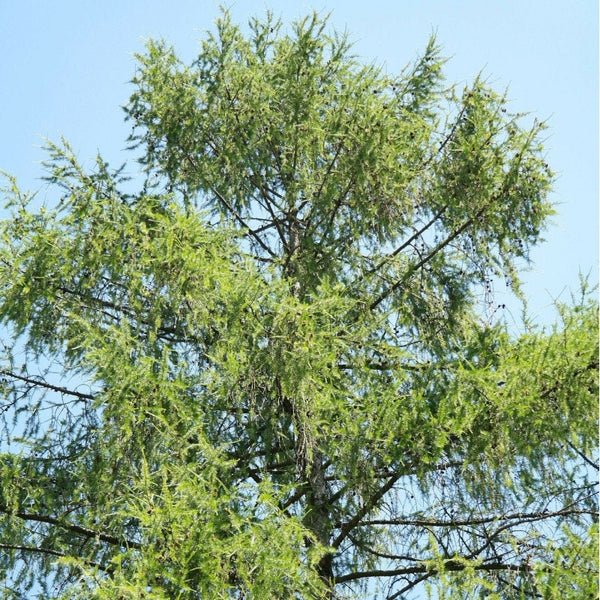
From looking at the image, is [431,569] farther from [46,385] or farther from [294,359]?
[46,385]

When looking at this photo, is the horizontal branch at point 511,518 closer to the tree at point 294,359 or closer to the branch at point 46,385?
the tree at point 294,359

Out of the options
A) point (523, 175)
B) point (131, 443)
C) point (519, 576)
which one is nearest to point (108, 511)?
point (131, 443)

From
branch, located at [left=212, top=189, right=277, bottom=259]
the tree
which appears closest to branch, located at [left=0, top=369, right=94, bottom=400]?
the tree

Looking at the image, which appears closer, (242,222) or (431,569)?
(431,569)

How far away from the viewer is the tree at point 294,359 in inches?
235

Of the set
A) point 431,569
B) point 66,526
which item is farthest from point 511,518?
point 66,526

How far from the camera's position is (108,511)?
644 cm

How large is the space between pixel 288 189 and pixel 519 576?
3889mm

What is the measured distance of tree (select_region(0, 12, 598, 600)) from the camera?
5977 mm

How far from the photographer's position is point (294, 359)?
20.7ft

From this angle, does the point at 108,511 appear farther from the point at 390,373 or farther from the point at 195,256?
the point at 390,373

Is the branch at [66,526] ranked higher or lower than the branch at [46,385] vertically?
lower

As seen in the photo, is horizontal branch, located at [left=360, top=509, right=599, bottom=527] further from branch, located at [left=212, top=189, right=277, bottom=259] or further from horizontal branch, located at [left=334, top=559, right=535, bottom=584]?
branch, located at [left=212, top=189, right=277, bottom=259]

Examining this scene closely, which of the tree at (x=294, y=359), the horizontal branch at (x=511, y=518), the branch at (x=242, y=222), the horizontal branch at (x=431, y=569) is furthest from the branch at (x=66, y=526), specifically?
the branch at (x=242, y=222)
